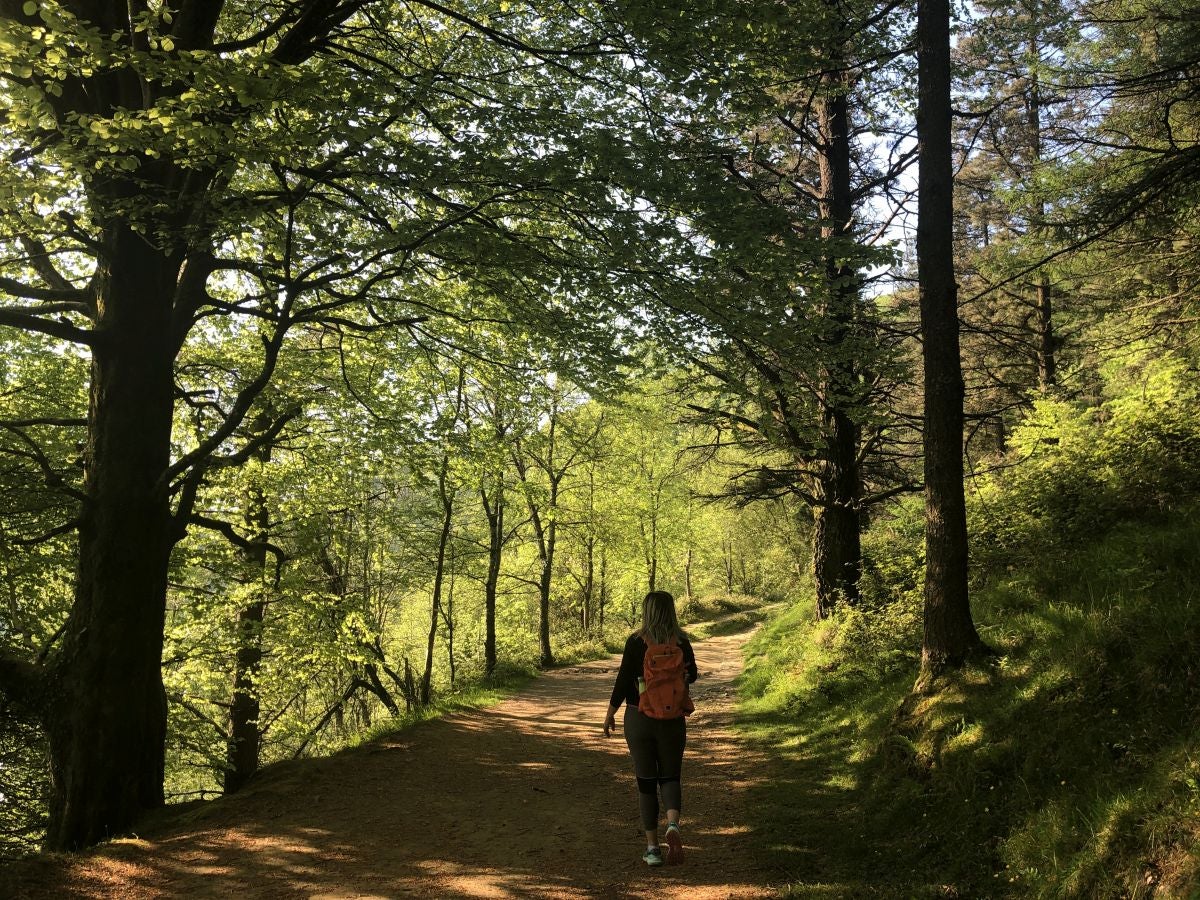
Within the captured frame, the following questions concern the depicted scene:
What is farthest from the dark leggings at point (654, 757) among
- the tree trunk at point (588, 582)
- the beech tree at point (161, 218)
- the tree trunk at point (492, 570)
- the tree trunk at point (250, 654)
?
the tree trunk at point (588, 582)

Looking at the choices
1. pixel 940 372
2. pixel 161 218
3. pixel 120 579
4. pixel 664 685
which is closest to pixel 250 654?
pixel 120 579

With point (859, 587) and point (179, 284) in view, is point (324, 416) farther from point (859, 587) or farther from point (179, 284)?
point (859, 587)

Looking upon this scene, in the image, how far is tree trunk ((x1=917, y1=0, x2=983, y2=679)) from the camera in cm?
593

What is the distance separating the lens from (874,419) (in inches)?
325

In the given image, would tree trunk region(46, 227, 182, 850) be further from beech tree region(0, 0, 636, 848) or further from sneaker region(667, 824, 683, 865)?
sneaker region(667, 824, 683, 865)

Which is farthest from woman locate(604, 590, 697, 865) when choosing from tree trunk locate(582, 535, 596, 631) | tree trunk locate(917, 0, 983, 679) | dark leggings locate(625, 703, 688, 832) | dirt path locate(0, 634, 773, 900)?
tree trunk locate(582, 535, 596, 631)

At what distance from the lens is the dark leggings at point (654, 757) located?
488 cm

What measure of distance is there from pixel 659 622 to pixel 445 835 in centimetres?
330

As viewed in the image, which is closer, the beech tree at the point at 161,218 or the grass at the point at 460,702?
the beech tree at the point at 161,218

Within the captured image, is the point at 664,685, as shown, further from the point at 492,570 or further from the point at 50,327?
the point at 492,570

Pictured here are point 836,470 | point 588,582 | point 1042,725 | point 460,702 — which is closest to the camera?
point 1042,725

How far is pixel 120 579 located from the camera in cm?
666

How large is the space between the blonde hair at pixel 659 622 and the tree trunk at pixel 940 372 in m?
2.67

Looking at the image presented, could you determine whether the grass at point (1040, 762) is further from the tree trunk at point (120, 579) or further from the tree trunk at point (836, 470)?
the tree trunk at point (120, 579)
